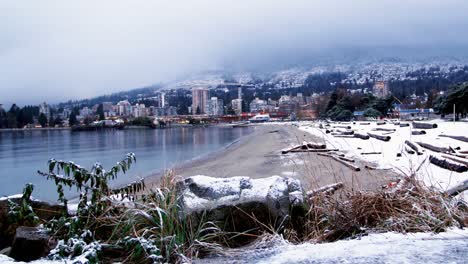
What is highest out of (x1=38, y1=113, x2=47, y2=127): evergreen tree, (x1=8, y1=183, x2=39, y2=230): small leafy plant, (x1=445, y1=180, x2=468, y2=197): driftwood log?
(x1=8, y1=183, x2=39, y2=230): small leafy plant

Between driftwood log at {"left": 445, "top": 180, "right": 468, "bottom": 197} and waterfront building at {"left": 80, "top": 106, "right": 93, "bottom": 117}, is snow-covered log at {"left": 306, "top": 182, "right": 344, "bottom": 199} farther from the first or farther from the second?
waterfront building at {"left": 80, "top": 106, "right": 93, "bottom": 117}

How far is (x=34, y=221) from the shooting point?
14.8ft

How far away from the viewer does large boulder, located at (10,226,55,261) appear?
159 inches

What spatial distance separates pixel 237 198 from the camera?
4652 mm

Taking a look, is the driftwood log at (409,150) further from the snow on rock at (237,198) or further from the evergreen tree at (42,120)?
the evergreen tree at (42,120)

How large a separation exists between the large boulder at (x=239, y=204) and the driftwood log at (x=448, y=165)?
7773mm

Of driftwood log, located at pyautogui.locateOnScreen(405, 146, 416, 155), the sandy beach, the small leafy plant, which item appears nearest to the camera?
the small leafy plant

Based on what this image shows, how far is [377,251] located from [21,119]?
151 m

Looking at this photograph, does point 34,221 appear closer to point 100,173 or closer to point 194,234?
point 100,173

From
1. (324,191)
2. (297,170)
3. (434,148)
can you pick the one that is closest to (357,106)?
(434,148)

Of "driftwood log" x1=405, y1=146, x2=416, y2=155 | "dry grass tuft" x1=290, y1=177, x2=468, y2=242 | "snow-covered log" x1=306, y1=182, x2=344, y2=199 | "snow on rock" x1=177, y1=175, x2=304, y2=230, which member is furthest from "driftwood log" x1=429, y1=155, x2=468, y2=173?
"snow on rock" x1=177, y1=175, x2=304, y2=230

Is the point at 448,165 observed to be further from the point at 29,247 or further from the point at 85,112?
the point at 85,112

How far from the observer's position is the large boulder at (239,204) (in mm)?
4555

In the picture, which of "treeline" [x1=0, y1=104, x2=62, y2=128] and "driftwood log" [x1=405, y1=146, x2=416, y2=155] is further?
"treeline" [x1=0, y1=104, x2=62, y2=128]
